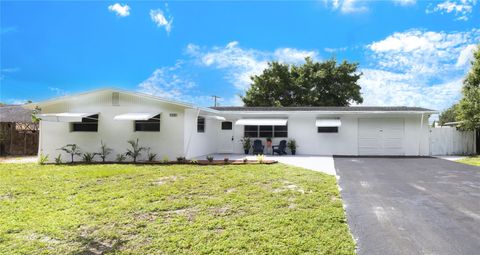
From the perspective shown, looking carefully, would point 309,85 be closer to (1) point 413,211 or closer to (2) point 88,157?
(2) point 88,157

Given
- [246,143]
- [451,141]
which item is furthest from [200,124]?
[451,141]

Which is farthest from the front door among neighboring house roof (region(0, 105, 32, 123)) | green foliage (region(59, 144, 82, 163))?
neighboring house roof (region(0, 105, 32, 123))

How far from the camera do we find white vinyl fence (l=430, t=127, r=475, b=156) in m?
19.1

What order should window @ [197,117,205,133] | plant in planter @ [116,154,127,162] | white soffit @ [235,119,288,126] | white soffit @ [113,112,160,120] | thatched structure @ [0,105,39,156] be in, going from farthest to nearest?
thatched structure @ [0,105,39,156], white soffit @ [235,119,288,126], window @ [197,117,205,133], plant in planter @ [116,154,127,162], white soffit @ [113,112,160,120]

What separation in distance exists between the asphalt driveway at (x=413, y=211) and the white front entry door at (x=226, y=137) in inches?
417

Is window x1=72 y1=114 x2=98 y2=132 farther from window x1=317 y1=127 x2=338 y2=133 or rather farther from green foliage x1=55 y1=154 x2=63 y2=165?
window x1=317 y1=127 x2=338 y2=133

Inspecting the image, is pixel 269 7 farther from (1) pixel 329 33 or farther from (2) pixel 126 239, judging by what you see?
(2) pixel 126 239

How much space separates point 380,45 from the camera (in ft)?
87.2

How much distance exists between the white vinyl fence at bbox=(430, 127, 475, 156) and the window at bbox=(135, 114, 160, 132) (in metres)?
16.9

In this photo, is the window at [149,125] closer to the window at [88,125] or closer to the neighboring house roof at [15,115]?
the window at [88,125]

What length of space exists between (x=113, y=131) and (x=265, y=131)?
31.5ft

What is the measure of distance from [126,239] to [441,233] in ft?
17.3

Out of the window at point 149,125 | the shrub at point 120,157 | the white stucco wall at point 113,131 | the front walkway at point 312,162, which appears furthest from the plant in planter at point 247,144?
the shrub at point 120,157

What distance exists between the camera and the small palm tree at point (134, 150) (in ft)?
50.1
